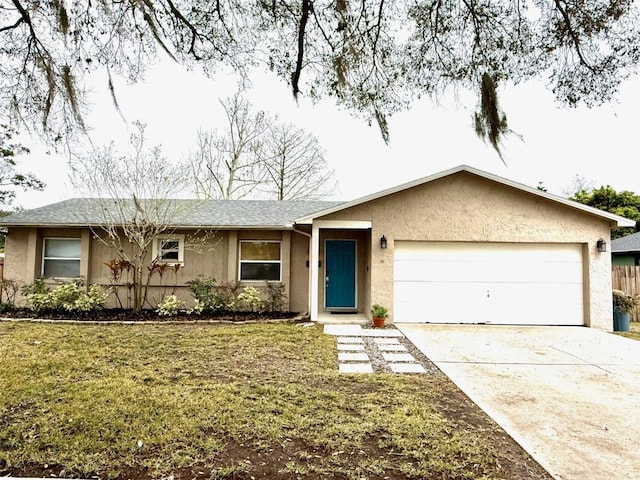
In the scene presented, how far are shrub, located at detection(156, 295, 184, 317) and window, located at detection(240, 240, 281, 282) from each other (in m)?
1.92

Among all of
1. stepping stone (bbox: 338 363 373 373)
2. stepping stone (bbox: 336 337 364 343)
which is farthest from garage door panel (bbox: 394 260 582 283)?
stepping stone (bbox: 338 363 373 373)

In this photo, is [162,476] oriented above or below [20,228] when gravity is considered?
below

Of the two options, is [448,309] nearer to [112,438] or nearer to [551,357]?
[551,357]

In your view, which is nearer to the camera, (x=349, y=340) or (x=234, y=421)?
(x=234, y=421)

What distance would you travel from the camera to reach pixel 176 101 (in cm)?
475

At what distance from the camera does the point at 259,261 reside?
11.7 m

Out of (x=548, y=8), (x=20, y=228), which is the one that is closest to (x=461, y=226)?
(x=548, y=8)

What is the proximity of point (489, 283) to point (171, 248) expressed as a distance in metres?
8.78

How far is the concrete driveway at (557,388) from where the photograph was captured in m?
3.27

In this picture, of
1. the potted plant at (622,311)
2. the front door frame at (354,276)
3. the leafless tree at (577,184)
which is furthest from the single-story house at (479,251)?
the leafless tree at (577,184)

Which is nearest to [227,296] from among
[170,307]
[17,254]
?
[170,307]

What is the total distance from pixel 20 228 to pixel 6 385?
8612 mm

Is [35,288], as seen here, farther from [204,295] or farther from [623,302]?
[623,302]

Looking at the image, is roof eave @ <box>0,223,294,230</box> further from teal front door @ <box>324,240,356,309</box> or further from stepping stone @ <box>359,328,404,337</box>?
stepping stone @ <box>359,328,404,337</box>
